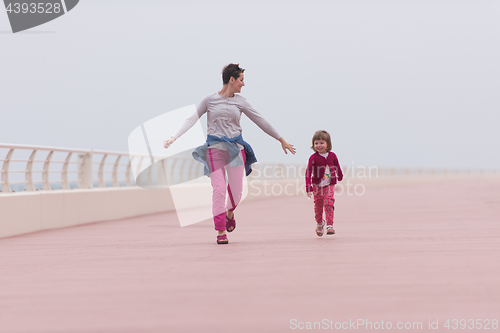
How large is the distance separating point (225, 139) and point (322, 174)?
152cm

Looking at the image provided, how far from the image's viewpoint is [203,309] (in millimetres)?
4312

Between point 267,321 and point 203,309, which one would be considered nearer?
point 267,321

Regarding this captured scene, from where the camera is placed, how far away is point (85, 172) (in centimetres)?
1482

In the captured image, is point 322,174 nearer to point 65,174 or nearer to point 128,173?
point 65,174

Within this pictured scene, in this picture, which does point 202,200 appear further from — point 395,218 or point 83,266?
point 83,266

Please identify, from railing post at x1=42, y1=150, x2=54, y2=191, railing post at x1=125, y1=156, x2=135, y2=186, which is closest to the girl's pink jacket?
railing post at x1=42, y1=150, x2=54, y2=191

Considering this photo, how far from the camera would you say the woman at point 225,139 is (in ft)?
28.1

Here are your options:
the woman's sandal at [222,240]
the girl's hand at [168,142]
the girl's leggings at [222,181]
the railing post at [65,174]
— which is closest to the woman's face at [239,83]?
the girl's leggings at [222,181]

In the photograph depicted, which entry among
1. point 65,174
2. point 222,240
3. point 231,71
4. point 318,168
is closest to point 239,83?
point 231,71

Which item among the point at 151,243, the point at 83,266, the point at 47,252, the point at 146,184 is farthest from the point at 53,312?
the point at 146,184

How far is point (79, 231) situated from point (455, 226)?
562 centimetres

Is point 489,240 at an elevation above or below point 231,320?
below

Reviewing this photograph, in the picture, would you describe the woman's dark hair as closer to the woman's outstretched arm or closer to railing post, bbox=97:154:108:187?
the woman's outstretched arm

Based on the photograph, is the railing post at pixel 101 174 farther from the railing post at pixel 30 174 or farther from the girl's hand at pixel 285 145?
the girl's hand at pixel 285 145
